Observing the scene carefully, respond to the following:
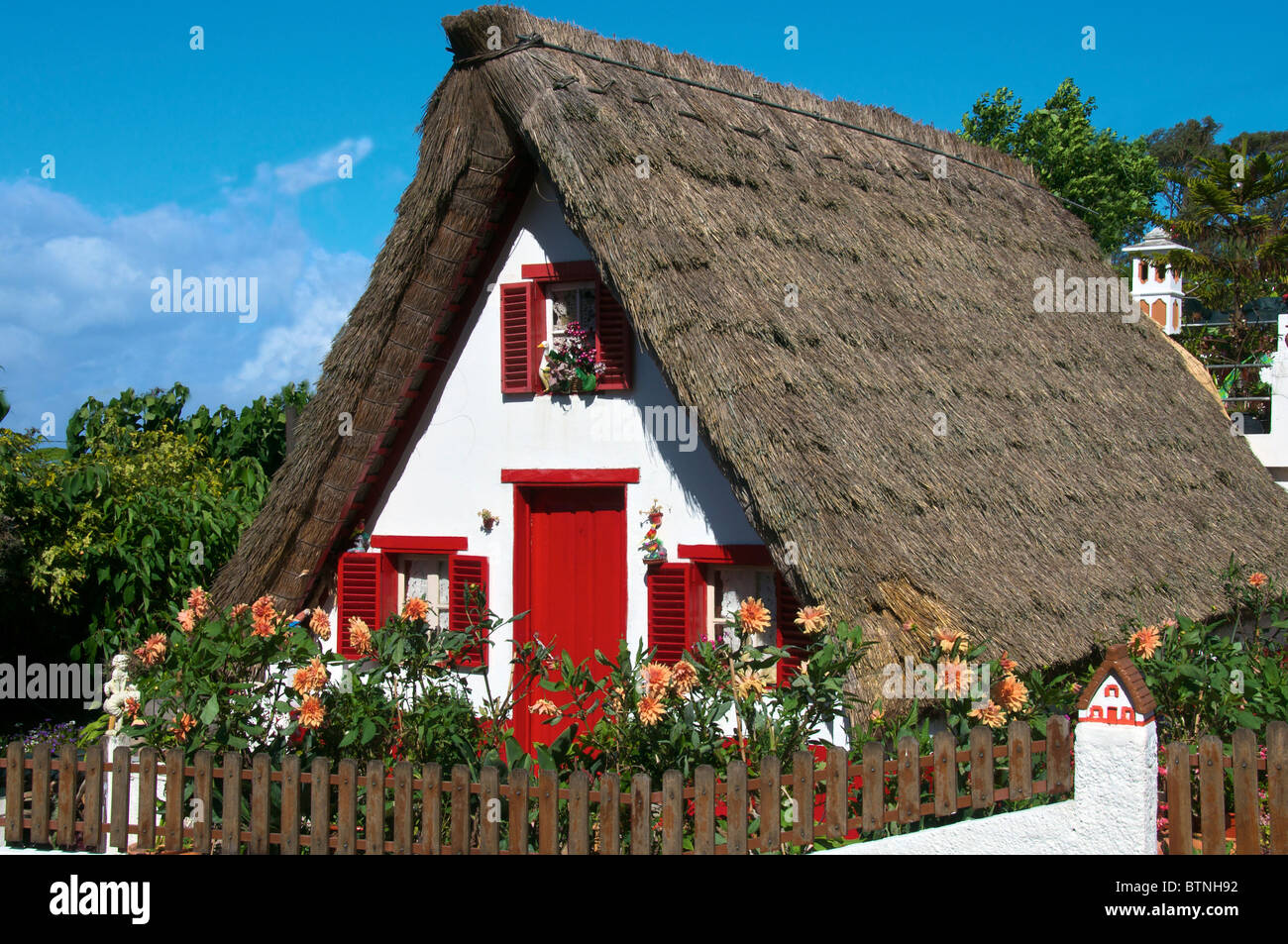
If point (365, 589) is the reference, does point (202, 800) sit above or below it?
below

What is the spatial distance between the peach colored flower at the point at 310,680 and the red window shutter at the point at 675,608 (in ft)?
8.79

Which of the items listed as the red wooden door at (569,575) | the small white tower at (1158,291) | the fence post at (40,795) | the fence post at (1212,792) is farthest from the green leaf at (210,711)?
the small white tower at (1158,291)

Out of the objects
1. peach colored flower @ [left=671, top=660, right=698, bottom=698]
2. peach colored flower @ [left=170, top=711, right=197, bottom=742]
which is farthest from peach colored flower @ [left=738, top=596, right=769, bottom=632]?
peach colored flower @ [left=170, top=711, right=197, bottom=742]

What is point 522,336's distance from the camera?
952 cm

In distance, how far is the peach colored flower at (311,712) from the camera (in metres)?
6.54

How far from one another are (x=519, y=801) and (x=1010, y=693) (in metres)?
2.85

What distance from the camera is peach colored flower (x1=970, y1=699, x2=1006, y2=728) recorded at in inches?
258

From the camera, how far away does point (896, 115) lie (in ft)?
47.9

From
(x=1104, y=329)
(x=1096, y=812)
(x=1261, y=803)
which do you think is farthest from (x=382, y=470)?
(x=1104, y=329)

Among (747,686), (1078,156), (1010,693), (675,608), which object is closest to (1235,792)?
(1010,693)

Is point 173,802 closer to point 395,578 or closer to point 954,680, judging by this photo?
point 395,578

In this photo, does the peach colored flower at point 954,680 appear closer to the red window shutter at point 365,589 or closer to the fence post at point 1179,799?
the fence post at point 1179,799

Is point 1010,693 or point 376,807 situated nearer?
point 376,807

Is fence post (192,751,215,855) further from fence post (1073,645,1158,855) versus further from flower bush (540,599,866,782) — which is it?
fence post (1073,645,1158,855)
